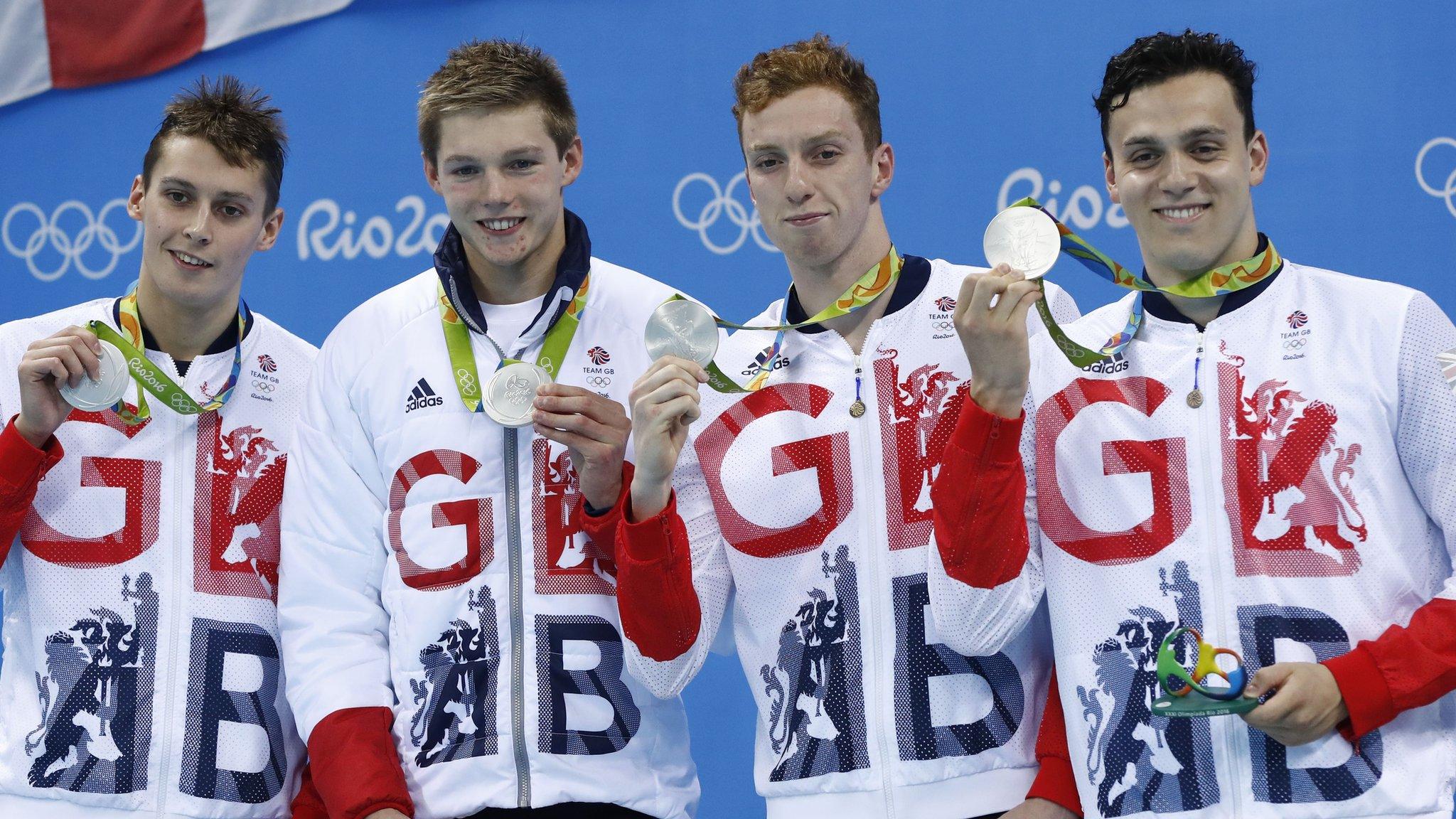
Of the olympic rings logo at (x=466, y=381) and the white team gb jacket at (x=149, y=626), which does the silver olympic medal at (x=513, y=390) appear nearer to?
the olympic rings logo at (x=466, y=381)

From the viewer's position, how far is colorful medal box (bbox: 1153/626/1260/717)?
195 cm

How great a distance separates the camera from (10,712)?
2684 mm

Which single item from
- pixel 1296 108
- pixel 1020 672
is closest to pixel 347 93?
pixel 1296 108

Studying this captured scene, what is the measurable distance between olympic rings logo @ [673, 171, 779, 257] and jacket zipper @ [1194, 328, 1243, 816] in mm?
1934

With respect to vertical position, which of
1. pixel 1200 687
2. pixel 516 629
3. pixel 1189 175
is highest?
pixel 1189 175

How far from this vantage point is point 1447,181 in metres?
3.43

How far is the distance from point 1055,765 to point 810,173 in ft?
3.34

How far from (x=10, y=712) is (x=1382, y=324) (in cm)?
243

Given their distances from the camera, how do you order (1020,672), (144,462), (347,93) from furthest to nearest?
(347,93)
(144,462)
(1020,672)

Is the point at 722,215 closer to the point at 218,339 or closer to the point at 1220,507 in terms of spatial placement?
the point at 218,339

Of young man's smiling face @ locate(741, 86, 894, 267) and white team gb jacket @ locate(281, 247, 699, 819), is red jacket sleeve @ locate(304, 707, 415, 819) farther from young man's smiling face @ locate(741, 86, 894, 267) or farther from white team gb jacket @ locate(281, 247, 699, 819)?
young man's smiling face @ locate(741, 86, 894, 267)

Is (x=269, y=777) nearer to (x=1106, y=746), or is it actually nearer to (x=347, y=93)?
(x=1106, y=746)

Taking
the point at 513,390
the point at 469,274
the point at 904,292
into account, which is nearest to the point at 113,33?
the point at 469,274

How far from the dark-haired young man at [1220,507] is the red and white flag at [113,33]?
3.08 meters
